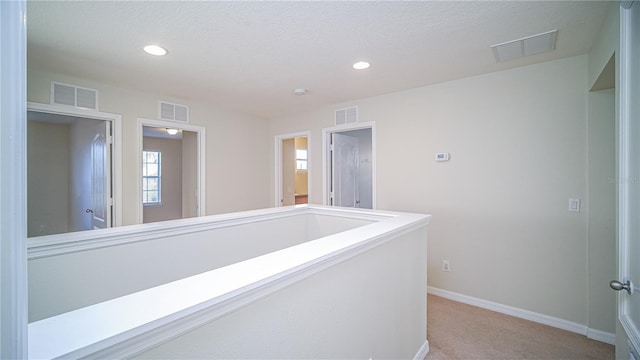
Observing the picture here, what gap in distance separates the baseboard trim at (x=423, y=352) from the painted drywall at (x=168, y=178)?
21.7 ft

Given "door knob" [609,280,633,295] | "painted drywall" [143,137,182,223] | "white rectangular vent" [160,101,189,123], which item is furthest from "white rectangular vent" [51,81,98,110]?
"door knob" [609,280,633,295]

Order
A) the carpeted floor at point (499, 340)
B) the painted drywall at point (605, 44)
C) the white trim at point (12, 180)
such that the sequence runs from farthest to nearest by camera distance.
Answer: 1. the carpeted floor at point (499, 340)
2. the painted drywall at point (605, 44)
3. the white trim at point (12, 180)

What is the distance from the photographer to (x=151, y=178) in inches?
273

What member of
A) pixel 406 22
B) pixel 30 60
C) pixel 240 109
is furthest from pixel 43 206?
pixel 406 22

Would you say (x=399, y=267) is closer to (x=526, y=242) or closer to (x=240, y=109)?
(x=526, y=242)

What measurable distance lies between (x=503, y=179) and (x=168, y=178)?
23.7 feet

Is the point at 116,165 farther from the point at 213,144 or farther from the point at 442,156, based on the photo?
the point at 442,156

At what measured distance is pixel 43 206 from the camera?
4570mm

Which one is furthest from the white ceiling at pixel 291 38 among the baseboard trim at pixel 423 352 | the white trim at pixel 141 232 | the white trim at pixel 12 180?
the baseboard trim at pixel 423 352

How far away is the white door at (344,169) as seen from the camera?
4.46 metres

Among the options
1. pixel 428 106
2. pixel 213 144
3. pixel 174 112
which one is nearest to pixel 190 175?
pixel 213 144

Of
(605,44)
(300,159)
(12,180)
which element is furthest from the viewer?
(300,159)

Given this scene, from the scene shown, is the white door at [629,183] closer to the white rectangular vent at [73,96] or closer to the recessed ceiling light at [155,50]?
the recessed ceiling light at [155,50]

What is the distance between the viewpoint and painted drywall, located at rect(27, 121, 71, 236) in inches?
179
